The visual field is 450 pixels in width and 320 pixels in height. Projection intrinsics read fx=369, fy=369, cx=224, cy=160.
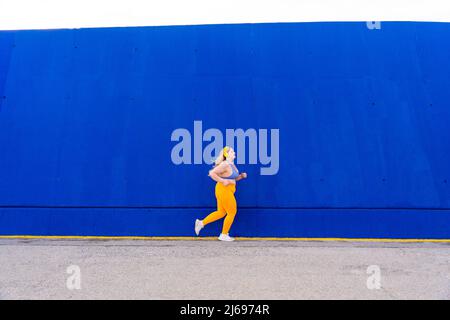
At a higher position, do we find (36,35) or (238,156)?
(36,35)

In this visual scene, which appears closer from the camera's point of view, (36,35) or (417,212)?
(417,212)

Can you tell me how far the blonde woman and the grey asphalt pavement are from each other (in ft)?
1.08

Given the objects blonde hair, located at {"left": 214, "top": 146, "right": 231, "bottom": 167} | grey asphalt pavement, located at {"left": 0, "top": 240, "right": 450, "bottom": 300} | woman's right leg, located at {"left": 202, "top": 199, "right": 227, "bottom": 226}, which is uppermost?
blonde hair, located at {"left": 214, "top": 146, "right": 231, "bottom": 167}

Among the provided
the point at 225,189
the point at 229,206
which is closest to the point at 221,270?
the point at 229,206

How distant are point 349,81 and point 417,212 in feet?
8.70

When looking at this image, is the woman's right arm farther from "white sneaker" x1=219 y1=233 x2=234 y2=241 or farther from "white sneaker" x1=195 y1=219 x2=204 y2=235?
"white sneaker" x1=219 y1=233 x2=234 y2=241

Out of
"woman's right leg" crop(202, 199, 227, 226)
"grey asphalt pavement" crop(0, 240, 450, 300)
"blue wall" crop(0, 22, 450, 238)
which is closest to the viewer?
"grey asphalt pavement" crop(0, 240, 450, 300)

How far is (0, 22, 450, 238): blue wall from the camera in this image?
260 inches

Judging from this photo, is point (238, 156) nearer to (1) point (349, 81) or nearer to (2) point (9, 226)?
(1) point (349, 81)

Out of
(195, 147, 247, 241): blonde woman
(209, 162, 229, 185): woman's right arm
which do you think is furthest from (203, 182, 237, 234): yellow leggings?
(209, 162, 229, 185): woman's right arm

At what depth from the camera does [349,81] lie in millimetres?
6930
